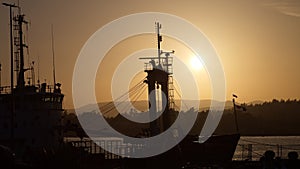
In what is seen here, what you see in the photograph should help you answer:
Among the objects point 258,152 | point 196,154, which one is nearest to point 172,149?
point 196,154

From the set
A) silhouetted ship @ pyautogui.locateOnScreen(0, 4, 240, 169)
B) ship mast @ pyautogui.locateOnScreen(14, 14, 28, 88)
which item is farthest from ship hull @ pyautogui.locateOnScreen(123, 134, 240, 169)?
ship mast @ pyautogui.locateOnScreen(14, 14, 28, 88)

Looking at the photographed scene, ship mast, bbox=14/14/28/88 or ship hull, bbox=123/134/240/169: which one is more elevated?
ship mast, bbox=14/14/28/88

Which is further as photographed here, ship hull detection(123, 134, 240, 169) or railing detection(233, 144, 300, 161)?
railing detection(233, 144, 300, 161)

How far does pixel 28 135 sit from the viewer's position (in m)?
50.3

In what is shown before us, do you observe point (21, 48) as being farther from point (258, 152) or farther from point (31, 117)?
point (258, 152)

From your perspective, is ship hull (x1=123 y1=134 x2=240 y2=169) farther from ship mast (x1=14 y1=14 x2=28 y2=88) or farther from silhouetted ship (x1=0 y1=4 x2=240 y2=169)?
ship mast (x1=14 y1=14 x2=28 y2=88)

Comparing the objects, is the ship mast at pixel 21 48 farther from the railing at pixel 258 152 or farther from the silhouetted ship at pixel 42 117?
the railing at pixel 258 152

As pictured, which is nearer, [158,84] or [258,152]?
[158,84]

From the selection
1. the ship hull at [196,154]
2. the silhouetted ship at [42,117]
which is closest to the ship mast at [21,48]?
the silhouetted ship at [42,117]

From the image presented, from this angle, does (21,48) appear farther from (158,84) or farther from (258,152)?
(258,152)

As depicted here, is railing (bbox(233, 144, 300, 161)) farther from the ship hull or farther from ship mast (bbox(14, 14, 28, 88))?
ship mast (bbox(14, 14, 28, 88))

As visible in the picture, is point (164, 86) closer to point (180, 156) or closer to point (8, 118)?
point (180, 156)

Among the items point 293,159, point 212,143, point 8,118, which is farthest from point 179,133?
point 293,159

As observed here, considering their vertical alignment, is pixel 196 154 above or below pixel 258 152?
above
